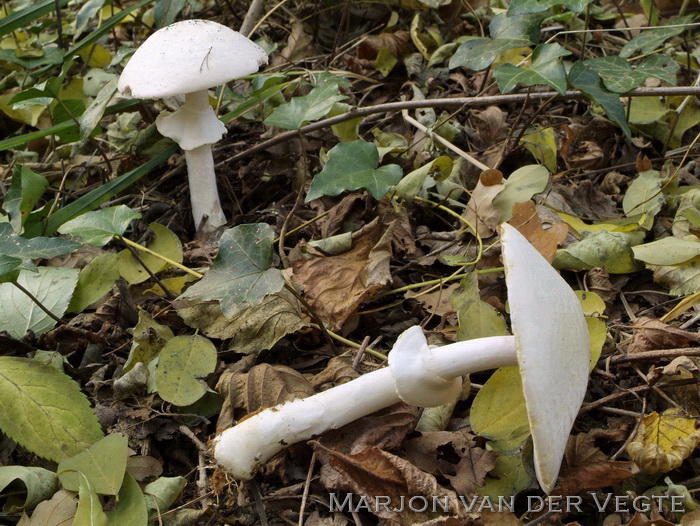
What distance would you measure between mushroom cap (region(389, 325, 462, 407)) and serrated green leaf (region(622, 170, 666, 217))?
3.80 ft

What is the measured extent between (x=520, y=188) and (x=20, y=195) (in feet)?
5.76

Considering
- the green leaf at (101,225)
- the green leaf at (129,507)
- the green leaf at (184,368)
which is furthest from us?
the green leaf at (101,225)

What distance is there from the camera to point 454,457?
1837 mm

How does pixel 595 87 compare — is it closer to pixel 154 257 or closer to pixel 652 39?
pixel 652 39

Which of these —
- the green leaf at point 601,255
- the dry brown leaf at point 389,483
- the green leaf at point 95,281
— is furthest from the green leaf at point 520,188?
the green leaf at point 95,281

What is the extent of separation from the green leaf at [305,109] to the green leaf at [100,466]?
116 centimetres

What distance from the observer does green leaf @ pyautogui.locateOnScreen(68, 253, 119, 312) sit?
2.31 m

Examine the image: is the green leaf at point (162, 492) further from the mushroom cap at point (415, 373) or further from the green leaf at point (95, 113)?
the green leaf at point (95, 113)

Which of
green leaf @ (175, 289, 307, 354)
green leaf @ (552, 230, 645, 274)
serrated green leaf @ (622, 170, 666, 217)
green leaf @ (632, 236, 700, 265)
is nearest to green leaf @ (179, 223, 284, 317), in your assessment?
green leaf @ (175, 289, 307, 354)

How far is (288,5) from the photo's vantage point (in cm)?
381

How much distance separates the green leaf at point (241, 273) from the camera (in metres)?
1.88

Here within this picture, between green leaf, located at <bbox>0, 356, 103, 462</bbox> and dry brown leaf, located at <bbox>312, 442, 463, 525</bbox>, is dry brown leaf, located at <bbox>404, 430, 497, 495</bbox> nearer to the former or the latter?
dry brown leaf, located at <bbox>312, 442, 463, 525</bbox>

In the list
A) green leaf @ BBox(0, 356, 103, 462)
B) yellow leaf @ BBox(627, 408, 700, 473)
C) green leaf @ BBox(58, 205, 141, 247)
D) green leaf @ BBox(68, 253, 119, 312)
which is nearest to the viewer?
yellow leaf @ BBox(627, 408, 700, 473)

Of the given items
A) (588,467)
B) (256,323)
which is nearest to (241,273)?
(256,323)
